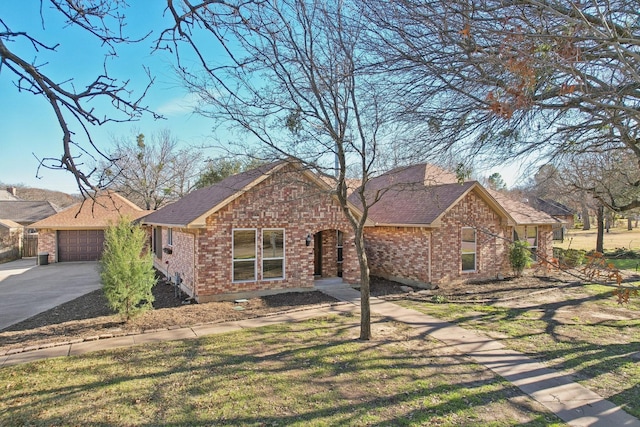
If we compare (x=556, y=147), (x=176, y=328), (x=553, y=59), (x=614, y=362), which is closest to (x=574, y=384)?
(x=614, y=362)

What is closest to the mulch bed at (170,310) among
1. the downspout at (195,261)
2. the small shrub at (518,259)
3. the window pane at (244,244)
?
the downspout at (195,261)

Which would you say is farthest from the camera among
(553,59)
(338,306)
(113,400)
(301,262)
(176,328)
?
(301,262)

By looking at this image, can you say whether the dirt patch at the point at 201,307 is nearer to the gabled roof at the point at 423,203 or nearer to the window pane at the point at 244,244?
the window pane at the point at 244,244

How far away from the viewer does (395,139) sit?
7957 mm

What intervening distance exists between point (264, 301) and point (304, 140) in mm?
6029

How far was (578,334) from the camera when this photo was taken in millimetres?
8945

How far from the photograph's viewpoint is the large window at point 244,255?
41.3ft

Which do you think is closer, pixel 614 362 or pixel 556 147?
pixel 614 362

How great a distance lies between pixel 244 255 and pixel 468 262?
9.44 meters

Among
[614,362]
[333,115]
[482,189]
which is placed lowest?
[614,362]

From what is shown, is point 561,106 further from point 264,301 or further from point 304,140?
point 264,301

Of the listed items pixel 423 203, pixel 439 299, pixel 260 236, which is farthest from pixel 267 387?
pixel 423 203

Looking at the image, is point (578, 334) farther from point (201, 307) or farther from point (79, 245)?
point (79, 245)

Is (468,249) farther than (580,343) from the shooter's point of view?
Yes
